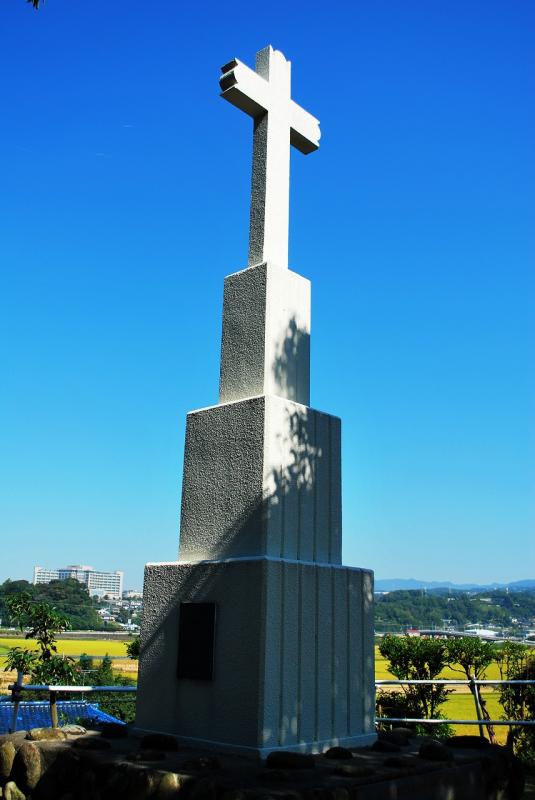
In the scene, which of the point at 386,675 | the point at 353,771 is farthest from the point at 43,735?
the point at 386,675

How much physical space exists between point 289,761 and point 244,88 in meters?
6.18

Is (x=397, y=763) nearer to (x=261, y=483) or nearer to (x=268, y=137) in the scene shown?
(x=261, y=483)

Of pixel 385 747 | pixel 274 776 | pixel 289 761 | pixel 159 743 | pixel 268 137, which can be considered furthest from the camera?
pixel 268 137

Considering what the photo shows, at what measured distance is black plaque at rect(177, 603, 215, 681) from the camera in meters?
5.87

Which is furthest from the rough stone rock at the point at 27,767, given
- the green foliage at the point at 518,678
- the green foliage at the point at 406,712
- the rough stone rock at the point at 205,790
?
the green foliage at the point at 518,678

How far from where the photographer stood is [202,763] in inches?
190

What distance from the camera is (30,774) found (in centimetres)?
504

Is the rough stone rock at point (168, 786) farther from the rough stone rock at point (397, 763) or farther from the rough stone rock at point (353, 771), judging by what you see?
the rough stone rock at point (397, 763)

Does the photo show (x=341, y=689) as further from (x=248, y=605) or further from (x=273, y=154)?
Result: (x=273, y=154)

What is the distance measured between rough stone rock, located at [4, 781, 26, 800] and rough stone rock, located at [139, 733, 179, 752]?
0.92 meters

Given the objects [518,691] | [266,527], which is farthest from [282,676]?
[518,691]

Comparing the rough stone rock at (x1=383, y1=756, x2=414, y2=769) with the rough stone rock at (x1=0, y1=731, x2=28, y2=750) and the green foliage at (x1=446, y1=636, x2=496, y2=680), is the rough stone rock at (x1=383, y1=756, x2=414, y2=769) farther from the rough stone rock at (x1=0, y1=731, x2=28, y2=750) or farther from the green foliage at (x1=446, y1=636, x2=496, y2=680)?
the green foliage at (x1=446, y1=636, x2=496, y2=680)

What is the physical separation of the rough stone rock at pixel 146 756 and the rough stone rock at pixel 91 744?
1.56 ft

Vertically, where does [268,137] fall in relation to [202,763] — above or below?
above
